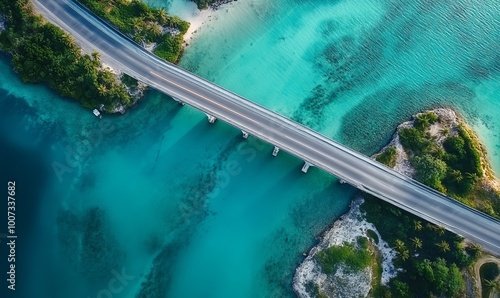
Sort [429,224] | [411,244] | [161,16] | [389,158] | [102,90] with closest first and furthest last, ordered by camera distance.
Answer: [429,224] < [411,244] < [102,90] < [389,158] < [161,16]

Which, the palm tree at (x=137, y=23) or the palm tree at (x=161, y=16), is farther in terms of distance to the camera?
the palm tree at (x=161, y=16)

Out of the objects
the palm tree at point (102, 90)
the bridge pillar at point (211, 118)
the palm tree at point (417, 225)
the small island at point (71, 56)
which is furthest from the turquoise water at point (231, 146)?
the palm tree at point (417, 225)

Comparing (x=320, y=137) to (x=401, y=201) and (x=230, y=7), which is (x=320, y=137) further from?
(x=230, y=7)

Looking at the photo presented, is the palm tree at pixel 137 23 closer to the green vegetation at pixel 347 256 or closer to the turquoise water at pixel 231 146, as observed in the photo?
the turquoise water at pixel 231 146

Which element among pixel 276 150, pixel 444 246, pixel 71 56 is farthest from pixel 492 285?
pixel 71 56

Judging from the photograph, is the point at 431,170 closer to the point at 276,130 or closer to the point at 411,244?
the point at 411,244

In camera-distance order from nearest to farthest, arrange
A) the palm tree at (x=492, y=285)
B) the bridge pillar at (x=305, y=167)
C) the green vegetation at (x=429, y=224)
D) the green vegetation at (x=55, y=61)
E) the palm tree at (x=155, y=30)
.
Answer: the palm tree at (x=492, y=285)
the green vegetation at (x=429, y=224)
the bridge pillar at (x=305, y=167)
the green vegetation at (x=55, y=61)
the palm tree at (x=155, y=30)

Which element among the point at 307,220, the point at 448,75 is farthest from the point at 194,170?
the point at 448,75
